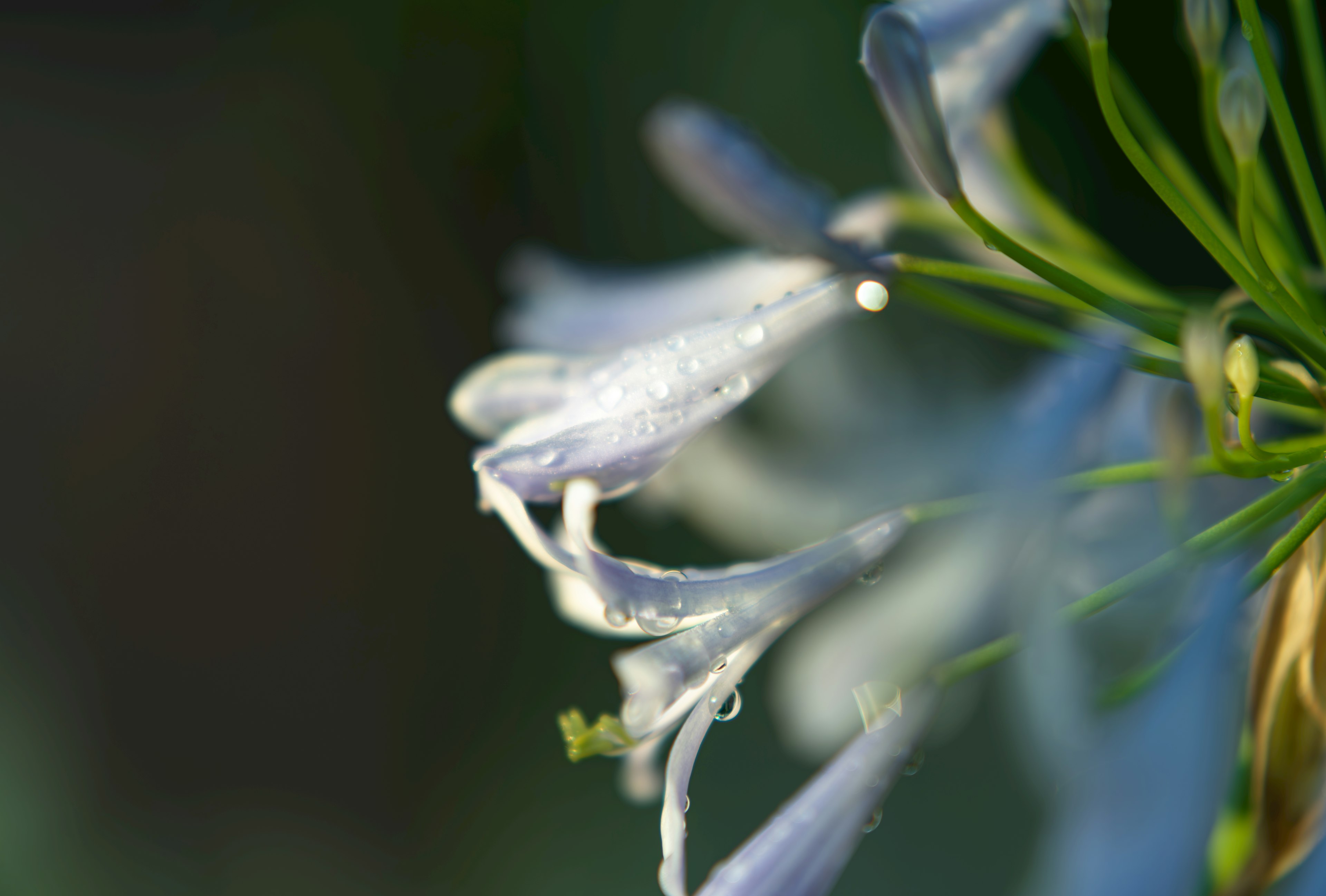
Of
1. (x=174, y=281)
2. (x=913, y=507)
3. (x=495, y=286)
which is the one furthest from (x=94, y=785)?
(x=913, y=507)

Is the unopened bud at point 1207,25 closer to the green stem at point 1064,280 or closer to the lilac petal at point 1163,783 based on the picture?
the green stem at point 1064,280

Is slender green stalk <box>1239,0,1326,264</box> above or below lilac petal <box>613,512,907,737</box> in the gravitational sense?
above

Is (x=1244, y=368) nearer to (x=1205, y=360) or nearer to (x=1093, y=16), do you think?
(x=1205, y=360)

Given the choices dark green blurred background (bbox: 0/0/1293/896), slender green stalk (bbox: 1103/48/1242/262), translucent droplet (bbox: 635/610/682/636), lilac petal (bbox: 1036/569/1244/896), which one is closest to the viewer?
lilac petal (bbox: 1036/569/1244/896)

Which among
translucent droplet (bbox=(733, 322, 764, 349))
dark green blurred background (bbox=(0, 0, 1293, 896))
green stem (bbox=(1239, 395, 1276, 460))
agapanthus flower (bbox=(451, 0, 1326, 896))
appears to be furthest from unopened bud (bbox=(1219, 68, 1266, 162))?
dark green blurred background (bbox=(0, 0, 1293, 896))

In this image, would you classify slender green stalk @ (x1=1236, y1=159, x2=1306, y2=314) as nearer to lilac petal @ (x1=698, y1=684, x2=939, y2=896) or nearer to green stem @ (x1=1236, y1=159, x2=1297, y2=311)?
green stem @ (x1=1236, y1=159, x2=1297, y2=311)

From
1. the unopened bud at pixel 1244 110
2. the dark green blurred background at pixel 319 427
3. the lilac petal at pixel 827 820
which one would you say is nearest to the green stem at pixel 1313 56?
the unopened bud at pixel 1244 110

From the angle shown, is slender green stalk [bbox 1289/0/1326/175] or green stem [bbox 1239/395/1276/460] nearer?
green stem [bbox 1239/395/1276/460]
